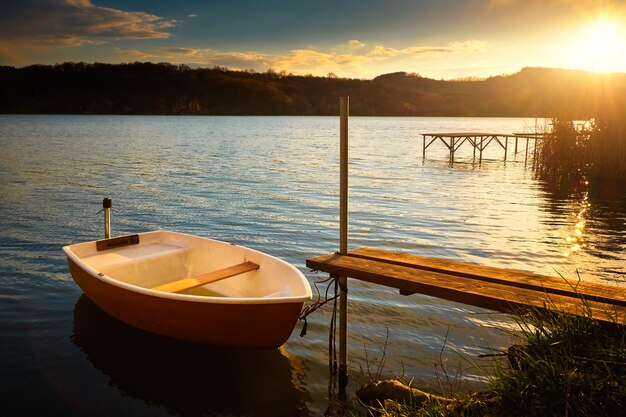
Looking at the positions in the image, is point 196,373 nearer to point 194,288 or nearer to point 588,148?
point 194,288

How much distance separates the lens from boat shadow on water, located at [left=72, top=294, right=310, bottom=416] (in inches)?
250

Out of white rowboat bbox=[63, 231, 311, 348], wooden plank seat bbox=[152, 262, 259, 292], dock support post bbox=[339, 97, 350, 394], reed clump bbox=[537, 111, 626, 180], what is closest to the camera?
white rowboat bbox=[63, 231, 311, 348]

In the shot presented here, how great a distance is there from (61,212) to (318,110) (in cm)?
16686

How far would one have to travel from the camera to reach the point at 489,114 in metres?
164

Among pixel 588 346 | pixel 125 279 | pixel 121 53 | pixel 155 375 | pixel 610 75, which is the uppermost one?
pixel 121 53

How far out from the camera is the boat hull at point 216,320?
6414mm

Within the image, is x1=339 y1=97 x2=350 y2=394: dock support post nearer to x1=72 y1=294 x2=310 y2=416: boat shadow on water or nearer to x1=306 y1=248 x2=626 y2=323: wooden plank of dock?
x1=306 y1=248 x2=626 y2=323: wooden plank of dock

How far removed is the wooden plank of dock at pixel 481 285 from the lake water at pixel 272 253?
130cm

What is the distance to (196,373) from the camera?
6984 millimetres

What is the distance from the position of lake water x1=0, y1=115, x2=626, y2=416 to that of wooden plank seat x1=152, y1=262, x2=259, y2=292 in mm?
991

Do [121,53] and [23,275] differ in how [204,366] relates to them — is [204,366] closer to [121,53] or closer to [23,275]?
[23,275]

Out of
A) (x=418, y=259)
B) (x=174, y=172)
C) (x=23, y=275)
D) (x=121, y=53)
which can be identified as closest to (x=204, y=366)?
(x=418, y=259)

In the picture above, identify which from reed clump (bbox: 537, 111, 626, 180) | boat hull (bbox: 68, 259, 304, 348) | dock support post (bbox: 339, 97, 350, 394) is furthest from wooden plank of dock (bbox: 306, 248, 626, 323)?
reed clump (bbox: 537, 111, 626, 180)

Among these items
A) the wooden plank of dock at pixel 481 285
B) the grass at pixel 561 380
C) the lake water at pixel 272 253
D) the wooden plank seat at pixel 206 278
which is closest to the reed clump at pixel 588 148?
the lake water at pixel 272 253
